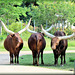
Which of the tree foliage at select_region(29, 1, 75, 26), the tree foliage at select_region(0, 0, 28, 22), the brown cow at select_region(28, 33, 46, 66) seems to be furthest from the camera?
the tree foliage at select_region(29, 1, 75, 26)

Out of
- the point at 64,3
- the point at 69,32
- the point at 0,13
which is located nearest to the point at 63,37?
the point at 0,13

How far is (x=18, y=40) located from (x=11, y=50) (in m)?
0.77

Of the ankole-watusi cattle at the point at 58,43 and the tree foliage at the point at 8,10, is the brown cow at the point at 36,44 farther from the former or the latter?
the tree foliage at the point at 8,10

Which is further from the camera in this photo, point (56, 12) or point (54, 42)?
point (56, 12)

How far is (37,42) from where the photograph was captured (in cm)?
1563

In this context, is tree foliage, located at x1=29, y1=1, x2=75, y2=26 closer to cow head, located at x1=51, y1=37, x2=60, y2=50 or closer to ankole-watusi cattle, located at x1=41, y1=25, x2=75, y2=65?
ankole-watusi cattle, located at x1=41, y1=25, x2=75, y2=65

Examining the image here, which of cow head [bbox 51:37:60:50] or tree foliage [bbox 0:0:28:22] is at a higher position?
tree foliage [bbox 0:0:28:22]

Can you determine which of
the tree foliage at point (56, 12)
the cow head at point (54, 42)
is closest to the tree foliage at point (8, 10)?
the tree foliage at point (56, 12)

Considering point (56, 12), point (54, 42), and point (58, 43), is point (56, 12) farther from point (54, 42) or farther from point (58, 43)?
point (54, 42)

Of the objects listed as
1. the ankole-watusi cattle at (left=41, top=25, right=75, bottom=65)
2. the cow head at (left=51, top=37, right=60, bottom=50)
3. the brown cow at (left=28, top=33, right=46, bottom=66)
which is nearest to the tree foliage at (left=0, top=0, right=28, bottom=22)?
the brown cow at (left=28, top=33, right=46, bottom=66)

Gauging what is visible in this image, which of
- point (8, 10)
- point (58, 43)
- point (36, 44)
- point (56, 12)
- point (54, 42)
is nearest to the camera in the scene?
point (54, 42)

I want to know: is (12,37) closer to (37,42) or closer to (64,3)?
(37,42)

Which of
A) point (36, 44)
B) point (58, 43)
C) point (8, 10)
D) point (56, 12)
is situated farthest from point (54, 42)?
point (56, 12)

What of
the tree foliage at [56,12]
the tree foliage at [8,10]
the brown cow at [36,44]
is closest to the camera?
the brown cow at [36,44]
